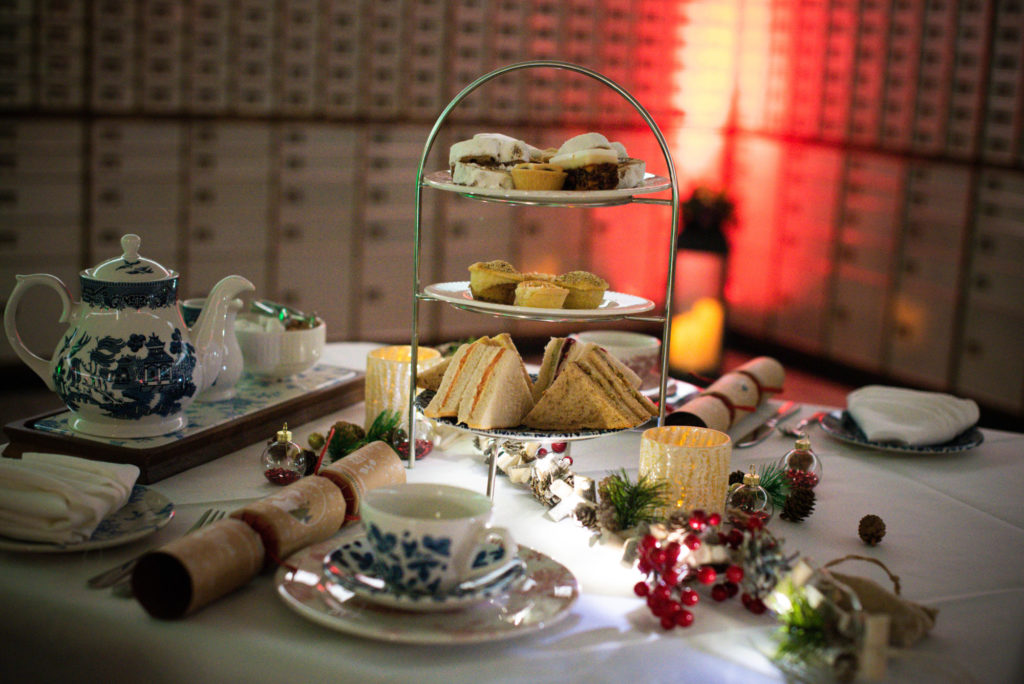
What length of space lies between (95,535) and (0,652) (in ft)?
0.42

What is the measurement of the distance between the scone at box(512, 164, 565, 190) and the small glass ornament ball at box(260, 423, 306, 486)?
16.2 inches

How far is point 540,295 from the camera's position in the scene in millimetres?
1148

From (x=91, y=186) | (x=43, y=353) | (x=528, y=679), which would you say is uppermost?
(x=91, y=186)

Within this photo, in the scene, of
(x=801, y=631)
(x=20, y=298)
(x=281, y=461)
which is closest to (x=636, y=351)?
(x=281, y=461)

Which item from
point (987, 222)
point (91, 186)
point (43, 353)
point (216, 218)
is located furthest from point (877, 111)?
point (43, 353)

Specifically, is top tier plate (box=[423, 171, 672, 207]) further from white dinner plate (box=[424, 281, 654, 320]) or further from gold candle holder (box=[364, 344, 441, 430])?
gold candle holder (box=[364, 344, 441, 430])

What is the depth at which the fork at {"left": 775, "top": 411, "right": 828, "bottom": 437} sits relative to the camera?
1.51 meters

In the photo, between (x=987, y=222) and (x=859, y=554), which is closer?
(x=859, y=554)

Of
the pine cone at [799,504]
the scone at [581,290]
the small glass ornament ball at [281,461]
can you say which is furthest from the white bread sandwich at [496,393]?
the pine cone at [799,504]

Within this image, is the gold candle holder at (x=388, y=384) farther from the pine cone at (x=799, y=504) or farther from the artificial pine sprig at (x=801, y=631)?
the artificial pine sprig at (x=801, y=631)

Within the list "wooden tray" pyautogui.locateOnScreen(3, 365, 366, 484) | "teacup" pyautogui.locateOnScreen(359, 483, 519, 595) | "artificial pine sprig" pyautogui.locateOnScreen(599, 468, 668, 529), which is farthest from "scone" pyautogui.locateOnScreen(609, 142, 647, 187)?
"wooden tray" pyautogui.locateOnScreen(3, 365, 366, 484)

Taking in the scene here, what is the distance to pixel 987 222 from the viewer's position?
12.1 ft

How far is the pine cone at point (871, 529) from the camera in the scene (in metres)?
1.08

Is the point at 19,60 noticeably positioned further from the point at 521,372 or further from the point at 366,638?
the point at 366,638
